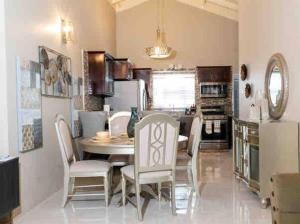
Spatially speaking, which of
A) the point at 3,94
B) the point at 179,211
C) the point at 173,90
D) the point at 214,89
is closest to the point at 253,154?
the point at 179,211

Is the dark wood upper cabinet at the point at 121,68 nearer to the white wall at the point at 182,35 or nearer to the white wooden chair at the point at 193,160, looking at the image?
the white wall at the point at 182,35

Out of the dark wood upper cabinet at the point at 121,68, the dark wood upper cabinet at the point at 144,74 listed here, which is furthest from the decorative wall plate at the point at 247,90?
the dark wood upper cabinet at the point at 144,74

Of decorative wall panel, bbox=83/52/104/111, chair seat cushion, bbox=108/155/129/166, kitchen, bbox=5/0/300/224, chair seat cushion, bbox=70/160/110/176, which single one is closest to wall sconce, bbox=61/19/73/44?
kitchen, bbox=5/0/300/224

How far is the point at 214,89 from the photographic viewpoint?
9.63m

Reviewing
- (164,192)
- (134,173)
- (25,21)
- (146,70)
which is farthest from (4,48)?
(146,70)

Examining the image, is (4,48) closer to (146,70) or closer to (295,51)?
(295,51)

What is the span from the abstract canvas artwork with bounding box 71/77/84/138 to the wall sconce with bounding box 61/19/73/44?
705mm

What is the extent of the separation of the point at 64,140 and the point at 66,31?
6.57 ft

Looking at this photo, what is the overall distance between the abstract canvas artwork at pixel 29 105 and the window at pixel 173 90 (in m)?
5.76

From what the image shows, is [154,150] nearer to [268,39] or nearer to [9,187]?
[9,187]

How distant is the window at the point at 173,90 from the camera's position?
32.5ft

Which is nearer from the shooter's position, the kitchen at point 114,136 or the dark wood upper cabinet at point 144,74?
the kitchen at point 114,136

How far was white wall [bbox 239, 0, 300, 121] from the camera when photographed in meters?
4.25

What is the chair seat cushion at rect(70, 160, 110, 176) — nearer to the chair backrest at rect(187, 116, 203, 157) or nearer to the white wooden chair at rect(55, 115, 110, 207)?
the white wooden chair at rect(55, 115, 110, 207)
